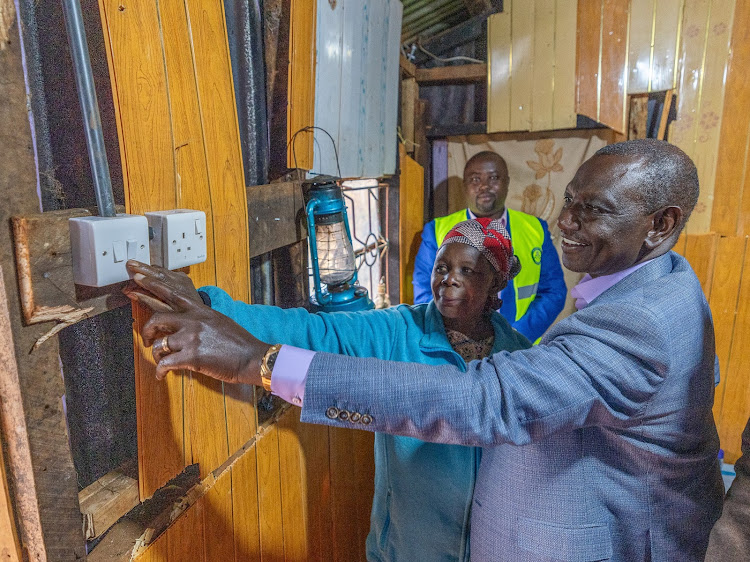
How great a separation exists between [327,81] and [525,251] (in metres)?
1.84

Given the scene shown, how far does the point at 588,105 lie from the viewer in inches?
162

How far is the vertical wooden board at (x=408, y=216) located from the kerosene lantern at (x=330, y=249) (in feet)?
5.53

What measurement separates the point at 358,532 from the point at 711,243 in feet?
12.2

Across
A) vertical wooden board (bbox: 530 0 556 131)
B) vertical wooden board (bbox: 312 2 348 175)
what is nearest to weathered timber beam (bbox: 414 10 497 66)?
vertical wooden board (bbox: 530 0 556 131)

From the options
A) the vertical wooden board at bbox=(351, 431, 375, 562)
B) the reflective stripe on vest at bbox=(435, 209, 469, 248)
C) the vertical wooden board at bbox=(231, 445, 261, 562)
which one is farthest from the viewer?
the reflective stripe on vest at bbox=(435, 209, 469, 248)

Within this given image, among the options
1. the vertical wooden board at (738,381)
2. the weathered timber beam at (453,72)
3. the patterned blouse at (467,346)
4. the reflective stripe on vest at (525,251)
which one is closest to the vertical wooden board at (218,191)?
the patterned blouse at (467,346)

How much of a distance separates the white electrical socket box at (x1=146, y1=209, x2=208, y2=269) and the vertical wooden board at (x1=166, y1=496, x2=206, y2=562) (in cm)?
70

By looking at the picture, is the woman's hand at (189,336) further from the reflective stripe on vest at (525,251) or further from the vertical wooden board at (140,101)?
the reflective stripe on vest at (525,251)

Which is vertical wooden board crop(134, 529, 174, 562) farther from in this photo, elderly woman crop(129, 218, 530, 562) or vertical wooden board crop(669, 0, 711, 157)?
vertical wooden board crop(669, 0, 711, 157)

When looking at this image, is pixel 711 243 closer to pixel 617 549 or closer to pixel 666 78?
pixel 666 78

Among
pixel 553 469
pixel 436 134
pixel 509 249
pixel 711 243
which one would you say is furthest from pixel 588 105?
pixel 553 469

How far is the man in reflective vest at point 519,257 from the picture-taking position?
3.19m

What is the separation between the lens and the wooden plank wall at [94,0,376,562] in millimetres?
1062

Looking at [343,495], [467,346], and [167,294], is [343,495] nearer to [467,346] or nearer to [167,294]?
[467,346]
